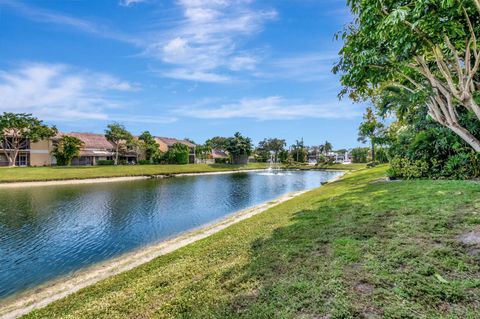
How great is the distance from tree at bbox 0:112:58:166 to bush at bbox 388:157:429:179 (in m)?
49.9

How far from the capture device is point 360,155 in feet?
223

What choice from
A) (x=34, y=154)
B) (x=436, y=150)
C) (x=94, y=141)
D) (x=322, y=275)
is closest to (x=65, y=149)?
(x=34, y=154)

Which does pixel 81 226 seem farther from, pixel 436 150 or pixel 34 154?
pixel 34 154

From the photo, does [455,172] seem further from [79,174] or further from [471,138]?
[79,174]

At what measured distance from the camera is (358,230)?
19.9ft

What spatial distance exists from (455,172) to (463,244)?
9299 millimetres

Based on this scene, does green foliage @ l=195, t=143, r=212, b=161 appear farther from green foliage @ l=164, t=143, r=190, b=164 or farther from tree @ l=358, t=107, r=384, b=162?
tree @ l=358, t=107, r=384, b=162

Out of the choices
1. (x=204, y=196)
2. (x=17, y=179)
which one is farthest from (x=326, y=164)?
(x=17, y=179)

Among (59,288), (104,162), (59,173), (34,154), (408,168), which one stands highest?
(34,154)

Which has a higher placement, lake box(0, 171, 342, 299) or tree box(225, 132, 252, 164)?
tree box(225, 132, 252, 164)

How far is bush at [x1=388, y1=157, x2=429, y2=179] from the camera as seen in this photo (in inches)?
507

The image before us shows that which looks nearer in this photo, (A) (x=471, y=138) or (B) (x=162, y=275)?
(A) (x=471, y=138)

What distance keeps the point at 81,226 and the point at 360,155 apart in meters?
68.4

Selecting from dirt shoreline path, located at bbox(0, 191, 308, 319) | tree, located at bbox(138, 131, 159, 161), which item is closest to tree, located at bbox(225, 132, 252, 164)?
tree, located at bbox(138, 131, 159, 161)
